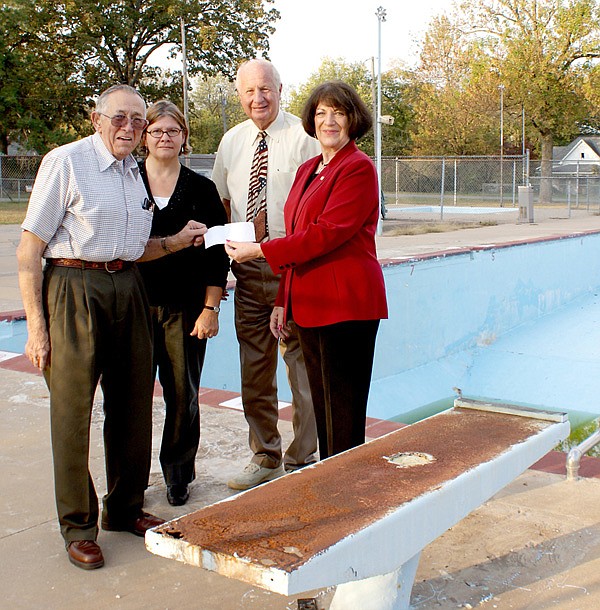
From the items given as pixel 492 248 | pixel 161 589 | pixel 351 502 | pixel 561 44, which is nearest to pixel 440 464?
pixel 351 502

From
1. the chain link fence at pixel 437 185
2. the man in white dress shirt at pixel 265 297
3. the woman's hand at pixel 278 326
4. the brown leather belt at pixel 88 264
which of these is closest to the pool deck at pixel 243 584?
the man in white dress shirt at pixel 265 297

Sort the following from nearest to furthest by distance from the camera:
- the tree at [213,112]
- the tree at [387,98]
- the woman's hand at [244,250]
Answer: the woman's hand at [244,250] < the tree at [387,98] < the tree at [213,112]

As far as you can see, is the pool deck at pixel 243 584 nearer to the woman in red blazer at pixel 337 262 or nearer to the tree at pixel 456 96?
the woman in red blazer at pixel 337 262

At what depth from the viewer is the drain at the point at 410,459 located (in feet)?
8.09

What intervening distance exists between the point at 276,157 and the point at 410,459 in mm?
1780

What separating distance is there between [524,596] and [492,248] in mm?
8513

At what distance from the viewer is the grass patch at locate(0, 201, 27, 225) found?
21828 millimetres

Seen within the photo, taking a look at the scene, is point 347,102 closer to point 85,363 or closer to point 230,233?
point 230,233

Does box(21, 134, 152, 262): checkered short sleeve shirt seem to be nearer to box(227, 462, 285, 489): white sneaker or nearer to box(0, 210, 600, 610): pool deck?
box(0, 210, 600, 610): pool deck

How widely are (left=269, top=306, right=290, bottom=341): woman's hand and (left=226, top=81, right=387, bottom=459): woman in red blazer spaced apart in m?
0.37

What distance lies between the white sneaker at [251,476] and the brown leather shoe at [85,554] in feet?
2.80

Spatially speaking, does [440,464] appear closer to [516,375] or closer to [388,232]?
[516,375]

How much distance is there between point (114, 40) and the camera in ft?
120

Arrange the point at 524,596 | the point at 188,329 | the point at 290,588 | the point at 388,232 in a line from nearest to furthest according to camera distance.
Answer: the point at 290,588 < the point at 524,596 < the point at 188,329 < the point at 388,232
